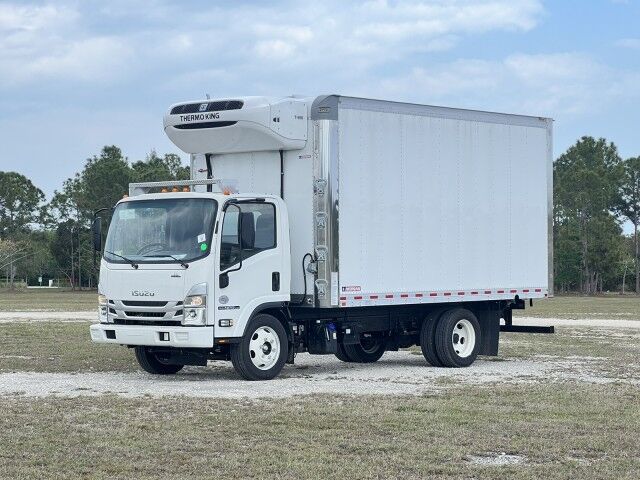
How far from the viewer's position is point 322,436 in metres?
12.0

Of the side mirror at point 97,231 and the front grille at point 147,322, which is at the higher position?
the side mirror at point 97,231

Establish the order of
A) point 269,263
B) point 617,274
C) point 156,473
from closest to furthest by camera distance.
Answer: point 156,473, point 269,263, point 617,274

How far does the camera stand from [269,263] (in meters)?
17.9

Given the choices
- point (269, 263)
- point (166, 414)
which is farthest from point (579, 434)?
point (269, 263)

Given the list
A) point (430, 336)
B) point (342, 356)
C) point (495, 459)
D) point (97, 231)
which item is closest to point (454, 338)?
point (430, 336)

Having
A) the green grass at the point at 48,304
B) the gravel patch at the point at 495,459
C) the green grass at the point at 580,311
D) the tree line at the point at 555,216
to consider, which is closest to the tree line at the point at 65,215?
the tree line at the point at 555,216

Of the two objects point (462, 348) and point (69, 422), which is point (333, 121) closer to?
point (462, 348)

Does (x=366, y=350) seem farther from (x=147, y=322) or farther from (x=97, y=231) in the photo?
(x=97, y=231)

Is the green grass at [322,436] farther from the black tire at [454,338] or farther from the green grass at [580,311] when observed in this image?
the green grass at [580,311]

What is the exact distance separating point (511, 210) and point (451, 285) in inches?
84.4

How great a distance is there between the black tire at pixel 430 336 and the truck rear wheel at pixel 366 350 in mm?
1004

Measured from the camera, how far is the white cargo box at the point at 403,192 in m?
18.3

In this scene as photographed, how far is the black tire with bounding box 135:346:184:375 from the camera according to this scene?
19109 millimetres

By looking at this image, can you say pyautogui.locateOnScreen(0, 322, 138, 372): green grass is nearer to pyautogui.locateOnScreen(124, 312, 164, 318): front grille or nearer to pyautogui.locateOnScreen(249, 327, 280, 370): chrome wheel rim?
pyautogui.locateOnScreen(124, 312, 164, 318): front grille
